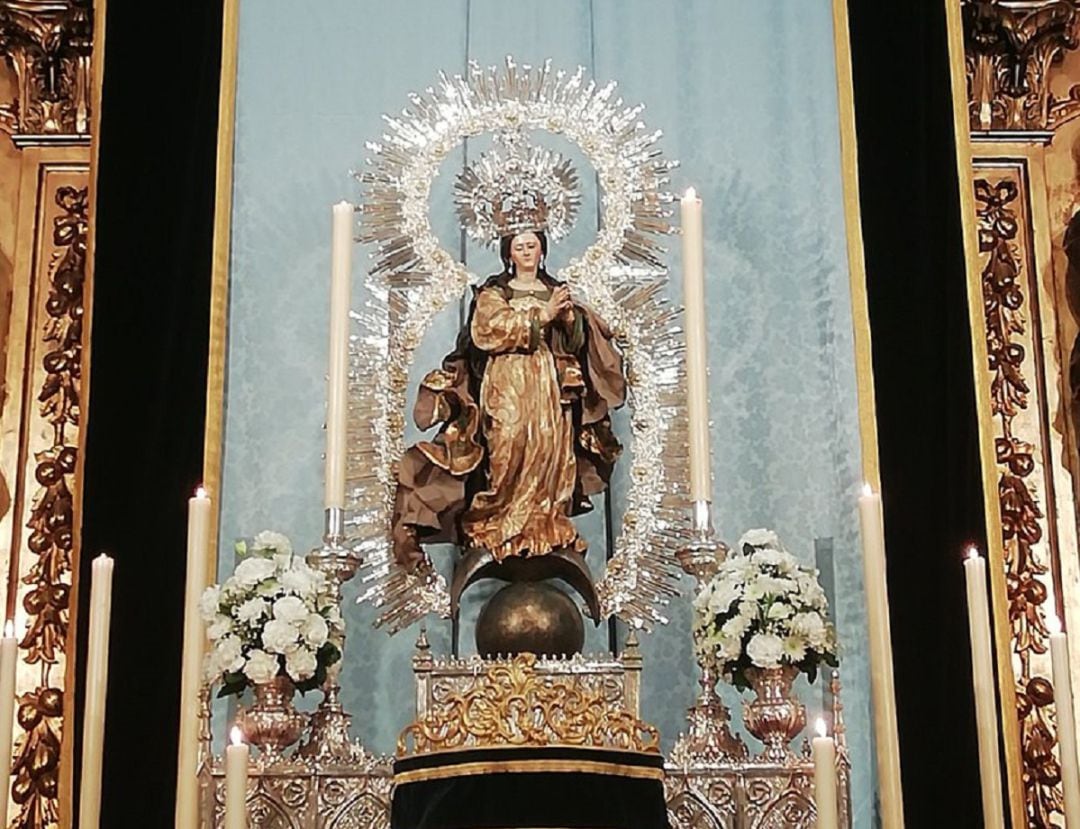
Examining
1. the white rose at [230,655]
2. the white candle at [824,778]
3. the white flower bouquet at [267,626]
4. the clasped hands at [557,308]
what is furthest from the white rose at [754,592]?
the white rose at [230,655]

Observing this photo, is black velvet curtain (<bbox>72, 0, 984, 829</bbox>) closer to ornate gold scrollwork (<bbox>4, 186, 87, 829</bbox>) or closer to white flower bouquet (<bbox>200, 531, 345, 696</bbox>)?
ornate gold scrollwork (<bbox>4, 186, 87, 829</bbox>)

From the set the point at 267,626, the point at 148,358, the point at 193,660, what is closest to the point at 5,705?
the point at 193,660

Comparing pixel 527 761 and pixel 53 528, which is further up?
pixel 53 528

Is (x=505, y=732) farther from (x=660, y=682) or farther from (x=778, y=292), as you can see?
(x=778, y=292)

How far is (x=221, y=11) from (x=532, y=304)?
954mm

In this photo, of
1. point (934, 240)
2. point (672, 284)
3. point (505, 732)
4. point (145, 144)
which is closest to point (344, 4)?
point (145, 144)

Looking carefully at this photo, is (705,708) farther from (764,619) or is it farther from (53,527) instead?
(53,527)

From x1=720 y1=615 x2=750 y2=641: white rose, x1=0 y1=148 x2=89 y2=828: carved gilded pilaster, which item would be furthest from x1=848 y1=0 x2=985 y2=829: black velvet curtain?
x1=0 y1=148 x2=89 y2=828: carved gilded pilaster

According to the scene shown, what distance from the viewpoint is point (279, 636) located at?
2834mm

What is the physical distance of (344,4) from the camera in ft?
A: 12.3

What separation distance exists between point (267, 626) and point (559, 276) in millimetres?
853

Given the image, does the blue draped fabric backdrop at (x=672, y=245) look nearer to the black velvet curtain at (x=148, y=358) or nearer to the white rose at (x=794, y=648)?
the black velvet curtain at (x=148, y=358)

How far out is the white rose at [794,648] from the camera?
9.50 ft

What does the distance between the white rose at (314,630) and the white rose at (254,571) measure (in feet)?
0.32
